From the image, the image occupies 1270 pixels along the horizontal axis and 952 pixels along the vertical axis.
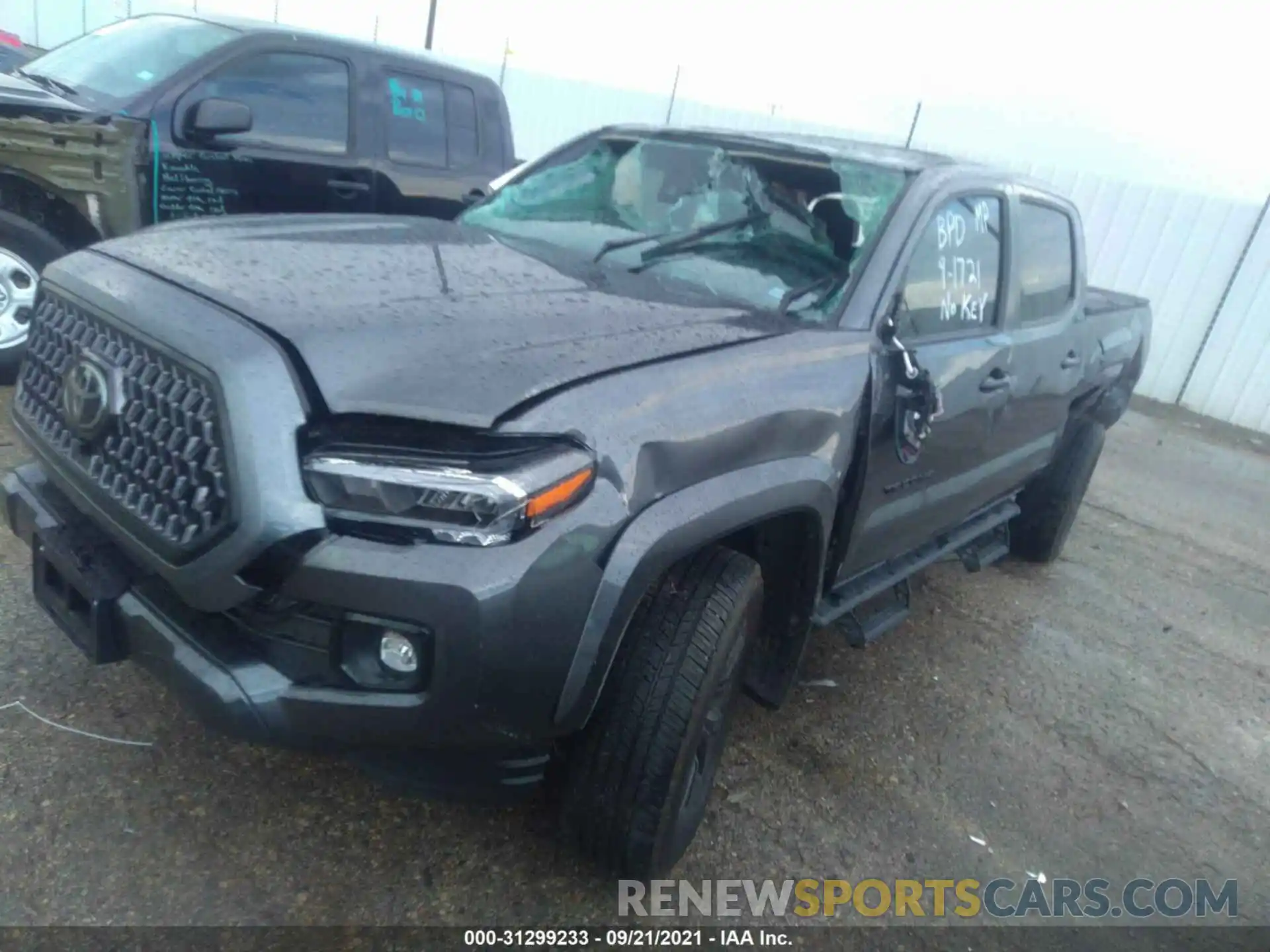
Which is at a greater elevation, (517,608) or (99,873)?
(517,608)

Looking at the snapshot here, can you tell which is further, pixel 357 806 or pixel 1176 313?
pixel 1176 313

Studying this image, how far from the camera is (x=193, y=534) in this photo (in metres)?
1.76

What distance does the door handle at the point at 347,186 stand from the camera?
4.95 m

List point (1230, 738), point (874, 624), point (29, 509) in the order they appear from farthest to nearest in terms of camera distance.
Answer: point (1230, 738)
point (874, 624)
point (29, 509)

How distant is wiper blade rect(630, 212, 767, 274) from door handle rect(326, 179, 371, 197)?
2.73 m

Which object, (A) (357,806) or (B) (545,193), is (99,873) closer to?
(A) (357,806)

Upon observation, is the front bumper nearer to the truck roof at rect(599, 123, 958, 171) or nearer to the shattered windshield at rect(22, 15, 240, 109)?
the truck roof at rect(599, 123, 958, 171)

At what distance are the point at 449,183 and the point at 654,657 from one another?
4.17 metres

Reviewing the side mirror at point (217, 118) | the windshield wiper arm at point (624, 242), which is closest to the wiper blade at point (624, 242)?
the windshield wiper arm at point (624, 242)

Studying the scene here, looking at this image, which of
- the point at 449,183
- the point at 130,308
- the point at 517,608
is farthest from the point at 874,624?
the point at 449,183

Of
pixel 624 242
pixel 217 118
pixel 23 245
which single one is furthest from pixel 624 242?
pixel 23 245

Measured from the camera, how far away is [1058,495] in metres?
4.80

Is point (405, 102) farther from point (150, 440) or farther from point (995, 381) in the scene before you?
point (150, 440)

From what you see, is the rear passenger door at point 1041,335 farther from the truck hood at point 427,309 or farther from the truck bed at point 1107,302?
the truck hood at point 427,309
